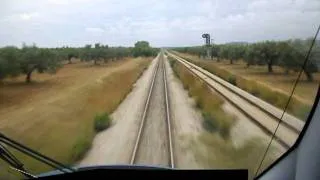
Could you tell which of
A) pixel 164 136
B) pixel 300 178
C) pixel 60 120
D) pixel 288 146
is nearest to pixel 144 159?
pixel 164 136

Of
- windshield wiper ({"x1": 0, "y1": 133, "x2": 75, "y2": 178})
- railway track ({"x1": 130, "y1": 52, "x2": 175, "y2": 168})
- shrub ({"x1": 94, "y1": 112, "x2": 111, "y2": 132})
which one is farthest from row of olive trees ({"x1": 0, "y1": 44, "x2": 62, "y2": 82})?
windshield wiper ({"x1": 0, "y1": 133, "x2": 75, "y2": 178})

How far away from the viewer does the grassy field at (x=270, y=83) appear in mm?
2570

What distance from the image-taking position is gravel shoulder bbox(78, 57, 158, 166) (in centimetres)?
460

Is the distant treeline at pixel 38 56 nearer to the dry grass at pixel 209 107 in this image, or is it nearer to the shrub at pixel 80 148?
the dry grass at pixel 209 107

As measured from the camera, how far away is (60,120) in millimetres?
5332

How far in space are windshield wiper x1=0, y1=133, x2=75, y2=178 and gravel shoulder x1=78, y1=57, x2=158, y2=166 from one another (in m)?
1.23

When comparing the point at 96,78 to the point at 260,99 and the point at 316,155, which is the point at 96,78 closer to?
the point at 260,99

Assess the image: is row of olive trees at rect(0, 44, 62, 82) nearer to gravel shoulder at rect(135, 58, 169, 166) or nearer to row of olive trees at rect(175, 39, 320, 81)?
gravel shoulder at rect(135, 58, 169, 166)

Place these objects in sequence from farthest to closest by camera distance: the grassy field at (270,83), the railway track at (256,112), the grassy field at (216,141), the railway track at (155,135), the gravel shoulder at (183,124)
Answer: the gravel shoulder at (183,124)
the railway track at (155,135)
the grassy field at (216,141)
the railway track at (256,112)
the grassy field at (270,83)

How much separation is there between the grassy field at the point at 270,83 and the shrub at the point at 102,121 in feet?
4.44

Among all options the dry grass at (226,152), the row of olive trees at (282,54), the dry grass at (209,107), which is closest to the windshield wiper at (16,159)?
the dry grass at (226,152)

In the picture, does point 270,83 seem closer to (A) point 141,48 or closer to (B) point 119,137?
(A) point 141,48

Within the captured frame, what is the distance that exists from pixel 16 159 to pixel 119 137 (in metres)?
2.69

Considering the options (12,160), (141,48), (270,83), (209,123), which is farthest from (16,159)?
(209,123)
